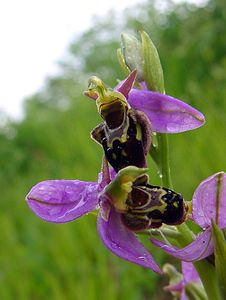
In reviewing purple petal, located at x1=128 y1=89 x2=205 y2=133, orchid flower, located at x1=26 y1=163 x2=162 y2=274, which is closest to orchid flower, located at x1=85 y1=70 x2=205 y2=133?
purple petal, located at x1=128 y1=89 x2=205 y2=133

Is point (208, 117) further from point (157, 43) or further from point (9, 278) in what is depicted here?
point (157, 43)

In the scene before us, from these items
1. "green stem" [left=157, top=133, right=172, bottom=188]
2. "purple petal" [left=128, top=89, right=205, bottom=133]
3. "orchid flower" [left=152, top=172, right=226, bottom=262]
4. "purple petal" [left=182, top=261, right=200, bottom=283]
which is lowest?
"purple petal" [left=182, top=261, right=200, bottom=283]

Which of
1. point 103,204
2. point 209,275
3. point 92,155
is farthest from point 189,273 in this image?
point 92,155

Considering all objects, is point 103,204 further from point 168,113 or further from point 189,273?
point 189,273

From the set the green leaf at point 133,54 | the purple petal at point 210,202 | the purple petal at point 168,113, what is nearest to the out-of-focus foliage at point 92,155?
the green leaf at point 133,54

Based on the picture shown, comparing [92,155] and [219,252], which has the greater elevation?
[92,155]

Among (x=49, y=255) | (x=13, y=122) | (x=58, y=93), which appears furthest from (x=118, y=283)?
(x=58, y=93)

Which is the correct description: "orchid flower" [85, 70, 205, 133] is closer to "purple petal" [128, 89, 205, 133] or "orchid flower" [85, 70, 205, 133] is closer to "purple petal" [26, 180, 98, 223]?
"purple petal" [128, 89, 205, 133]
